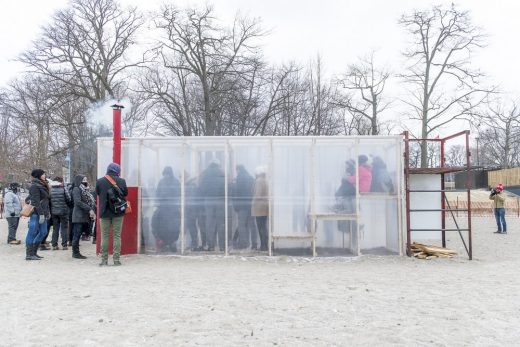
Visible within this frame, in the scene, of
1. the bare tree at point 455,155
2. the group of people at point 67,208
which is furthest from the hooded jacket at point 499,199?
the bare tree at point 455,155

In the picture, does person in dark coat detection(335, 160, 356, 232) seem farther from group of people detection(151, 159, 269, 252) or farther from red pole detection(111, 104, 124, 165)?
red pole detection(111, 104, 124, 165)

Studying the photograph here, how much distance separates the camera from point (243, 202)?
392 inches

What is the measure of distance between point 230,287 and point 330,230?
152 inches

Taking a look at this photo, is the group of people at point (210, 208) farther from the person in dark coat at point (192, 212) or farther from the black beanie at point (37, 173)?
the black beanie at point (37, 173)

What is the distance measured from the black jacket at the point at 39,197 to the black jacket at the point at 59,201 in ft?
3.42

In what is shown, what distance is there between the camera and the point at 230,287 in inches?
261

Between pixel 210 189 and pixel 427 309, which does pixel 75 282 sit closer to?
pixel 210 189

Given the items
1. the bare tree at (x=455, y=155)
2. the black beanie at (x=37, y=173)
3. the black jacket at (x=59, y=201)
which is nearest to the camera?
the black beanie at (x=37, y=173)

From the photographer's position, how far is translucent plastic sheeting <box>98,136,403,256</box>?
32.4ft

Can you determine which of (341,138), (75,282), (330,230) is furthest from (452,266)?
(75,282)

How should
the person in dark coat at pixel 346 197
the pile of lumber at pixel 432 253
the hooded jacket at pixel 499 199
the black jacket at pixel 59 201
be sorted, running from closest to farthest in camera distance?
the pile of lumber at pixel 432 253 < the person in dark coat at pixel 346 197 < the black jacket at pixel 59 201 < the hooded jacket at pixel 499 199

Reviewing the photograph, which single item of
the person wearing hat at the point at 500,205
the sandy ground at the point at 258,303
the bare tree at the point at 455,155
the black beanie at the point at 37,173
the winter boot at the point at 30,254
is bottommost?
the sandy ground at the point at 258,303

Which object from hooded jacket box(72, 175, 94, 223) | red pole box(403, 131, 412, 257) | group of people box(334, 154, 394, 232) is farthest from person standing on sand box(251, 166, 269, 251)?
hooded jacket box(72, 175, 94, 223)

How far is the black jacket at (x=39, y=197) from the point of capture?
9016 mm
